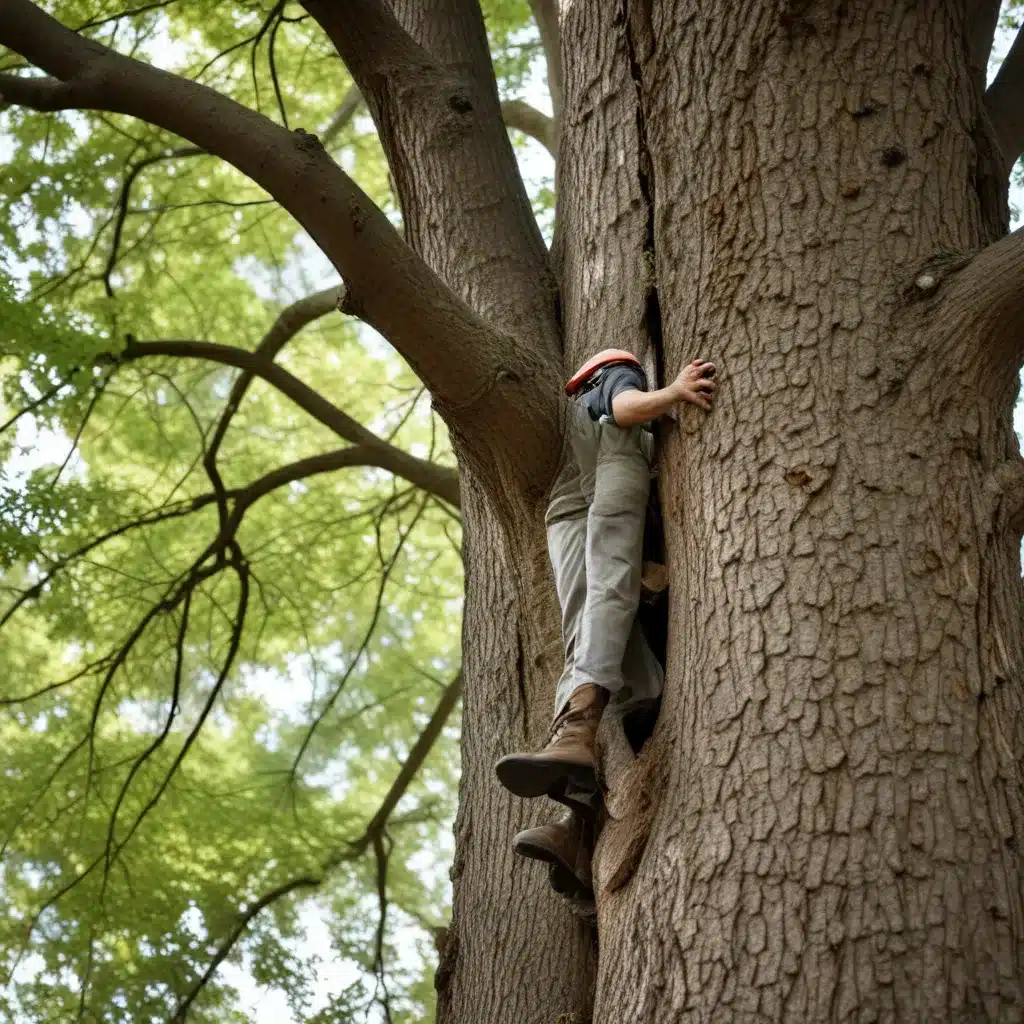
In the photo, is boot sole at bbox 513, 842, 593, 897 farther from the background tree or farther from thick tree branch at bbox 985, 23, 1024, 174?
thick tree branch at bbox 985, 23, 1024, 174

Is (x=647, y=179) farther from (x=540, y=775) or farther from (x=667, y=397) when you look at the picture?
(x=540, y=775)

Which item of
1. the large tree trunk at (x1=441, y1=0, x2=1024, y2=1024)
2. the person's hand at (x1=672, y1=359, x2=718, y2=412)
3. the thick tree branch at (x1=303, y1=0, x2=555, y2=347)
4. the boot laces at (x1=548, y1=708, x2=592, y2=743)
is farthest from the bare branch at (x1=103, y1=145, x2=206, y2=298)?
the boot laces at (x1=548, y1=708, x2=592, y2=743)

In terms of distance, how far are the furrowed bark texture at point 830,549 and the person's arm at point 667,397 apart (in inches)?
2.9

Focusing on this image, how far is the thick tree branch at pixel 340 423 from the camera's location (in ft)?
24.0

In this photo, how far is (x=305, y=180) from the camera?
3.55m

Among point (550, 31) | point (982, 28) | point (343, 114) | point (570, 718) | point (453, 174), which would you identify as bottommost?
point (570, 718)

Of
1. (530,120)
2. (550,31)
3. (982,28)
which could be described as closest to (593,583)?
(982,28)

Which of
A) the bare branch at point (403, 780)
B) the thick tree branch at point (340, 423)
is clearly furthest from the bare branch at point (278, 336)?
the bare branch at point (403, 780)

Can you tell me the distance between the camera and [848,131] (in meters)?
3.73

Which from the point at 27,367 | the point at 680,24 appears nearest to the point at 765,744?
the point at 680,24

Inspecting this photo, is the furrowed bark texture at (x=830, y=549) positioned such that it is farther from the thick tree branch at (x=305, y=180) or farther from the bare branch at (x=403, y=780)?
the bare branch at (x=403, y=780)

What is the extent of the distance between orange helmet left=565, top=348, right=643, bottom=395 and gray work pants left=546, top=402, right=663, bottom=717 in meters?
0.06

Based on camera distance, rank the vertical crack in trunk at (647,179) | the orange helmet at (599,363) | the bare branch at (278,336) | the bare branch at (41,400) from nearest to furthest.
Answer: the orange helmet at (599,363) < the vertical crack in trunk at (647,179) < the bare branch at (41,400) < the bare branch at (278,336)

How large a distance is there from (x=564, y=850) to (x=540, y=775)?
0.28m
